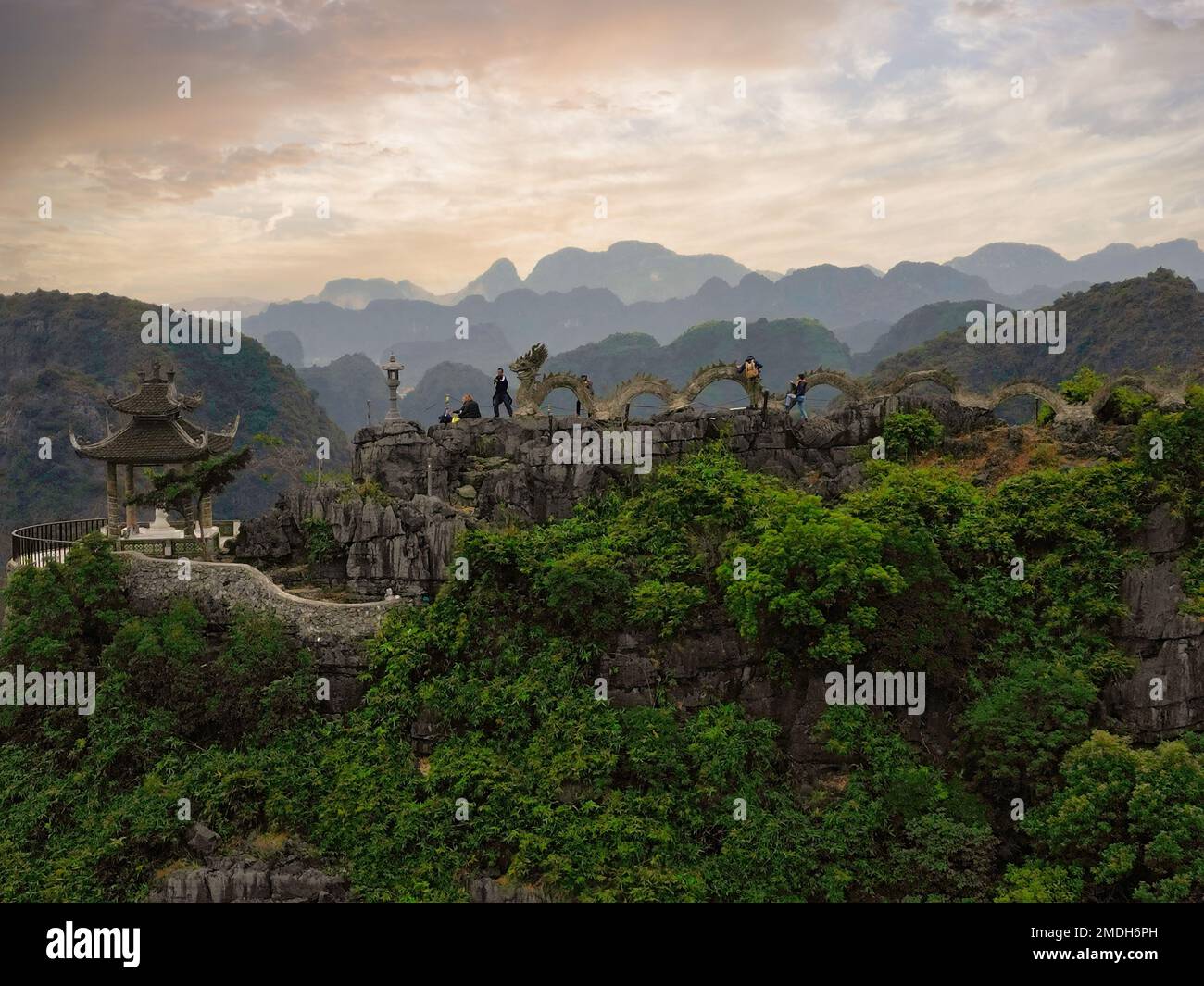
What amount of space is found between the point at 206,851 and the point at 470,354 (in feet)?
497

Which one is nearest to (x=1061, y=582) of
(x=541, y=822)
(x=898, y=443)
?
(x=898, y=443)

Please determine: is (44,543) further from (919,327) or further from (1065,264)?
(1065,264)

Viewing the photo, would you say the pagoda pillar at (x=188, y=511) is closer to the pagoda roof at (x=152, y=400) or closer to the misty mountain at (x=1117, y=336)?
Answer: the pagoda roof at (x=152, y=400)

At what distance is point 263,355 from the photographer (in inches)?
2729

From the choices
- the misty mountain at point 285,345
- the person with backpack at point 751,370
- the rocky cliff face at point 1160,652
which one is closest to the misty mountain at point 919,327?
the person with backpack at point 751,370

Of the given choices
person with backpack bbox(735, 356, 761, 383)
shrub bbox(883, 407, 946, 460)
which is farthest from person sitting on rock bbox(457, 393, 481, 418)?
shrub bbox(883, 407, 946, 460)

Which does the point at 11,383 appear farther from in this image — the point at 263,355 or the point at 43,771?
the point at 43,771

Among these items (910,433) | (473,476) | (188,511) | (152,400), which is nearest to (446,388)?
(188,511)

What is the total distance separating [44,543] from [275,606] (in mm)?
5855

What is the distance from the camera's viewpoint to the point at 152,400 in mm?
20562

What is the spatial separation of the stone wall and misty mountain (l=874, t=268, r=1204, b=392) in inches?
1300

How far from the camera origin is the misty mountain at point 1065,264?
511 feet

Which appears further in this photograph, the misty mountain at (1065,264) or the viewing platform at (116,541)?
Result: the misty mountain at (1065,264)

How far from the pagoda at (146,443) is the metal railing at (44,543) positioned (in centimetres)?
95
